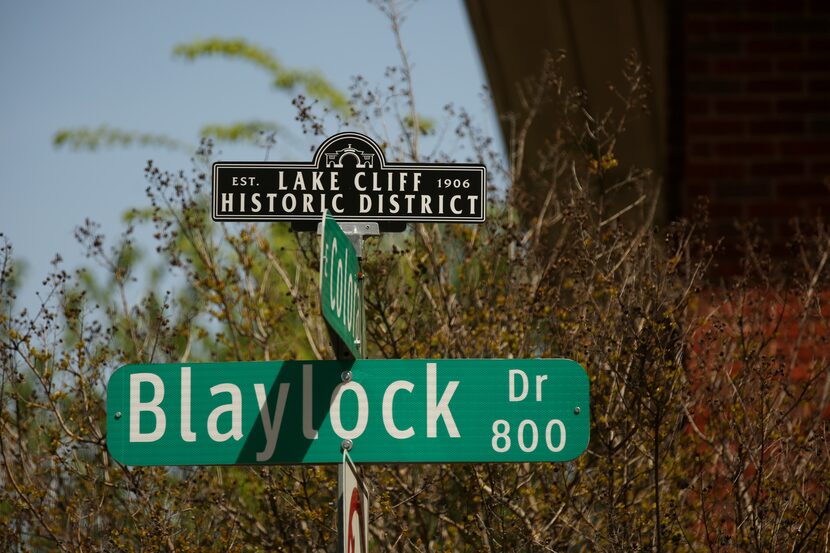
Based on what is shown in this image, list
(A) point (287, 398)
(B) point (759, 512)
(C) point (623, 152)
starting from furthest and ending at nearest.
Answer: (C) point (623, 152) < (B) point (759, 512) < (A) point (287, 398)

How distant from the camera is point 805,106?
6.91 meters

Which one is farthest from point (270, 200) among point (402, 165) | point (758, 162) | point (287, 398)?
point (758, 162)

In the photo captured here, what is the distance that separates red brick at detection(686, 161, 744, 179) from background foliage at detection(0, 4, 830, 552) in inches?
14.7

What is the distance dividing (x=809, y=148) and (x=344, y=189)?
3.90 metres

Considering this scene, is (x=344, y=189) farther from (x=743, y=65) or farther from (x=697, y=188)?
(x=743, y=65)

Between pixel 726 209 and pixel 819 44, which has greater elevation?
pixel 819 44

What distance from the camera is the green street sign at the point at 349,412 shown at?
359cm

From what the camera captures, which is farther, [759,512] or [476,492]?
[476,492]

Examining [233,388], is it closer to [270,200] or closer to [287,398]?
[287,398]

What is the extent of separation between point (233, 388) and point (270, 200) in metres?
0.70

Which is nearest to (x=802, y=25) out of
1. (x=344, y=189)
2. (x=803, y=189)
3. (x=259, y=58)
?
(x=803, y=189)

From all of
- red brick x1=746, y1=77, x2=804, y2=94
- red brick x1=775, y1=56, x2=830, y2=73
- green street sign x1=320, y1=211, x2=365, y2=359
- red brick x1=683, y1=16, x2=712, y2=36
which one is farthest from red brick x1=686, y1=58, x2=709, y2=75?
green street sign x1=320, y1=211, x2=365, y2=359

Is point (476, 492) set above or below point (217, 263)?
below

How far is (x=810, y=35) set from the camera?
694 centimetres
